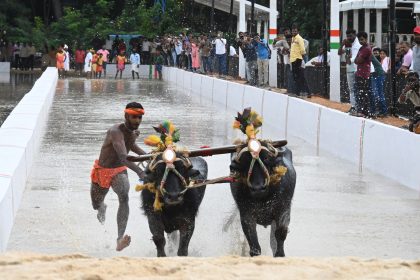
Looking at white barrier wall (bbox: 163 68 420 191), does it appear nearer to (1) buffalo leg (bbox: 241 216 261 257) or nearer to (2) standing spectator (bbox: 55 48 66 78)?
(1) buffalo leg (bbox: 241 216 261 257)

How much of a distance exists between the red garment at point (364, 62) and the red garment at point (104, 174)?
36.8 ft

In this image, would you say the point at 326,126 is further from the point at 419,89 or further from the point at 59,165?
the point at 59,165

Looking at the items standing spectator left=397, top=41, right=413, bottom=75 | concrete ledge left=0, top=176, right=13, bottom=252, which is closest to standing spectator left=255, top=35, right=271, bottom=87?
standing spectator left=397, top=41, right=413, bottom=75

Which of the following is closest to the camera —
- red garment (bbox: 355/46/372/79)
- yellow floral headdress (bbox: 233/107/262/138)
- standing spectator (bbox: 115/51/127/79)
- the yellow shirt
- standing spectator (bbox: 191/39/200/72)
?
yellow floral headdress (bbox: 233/107/262/138)

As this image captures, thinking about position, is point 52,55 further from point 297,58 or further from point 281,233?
point 281,233

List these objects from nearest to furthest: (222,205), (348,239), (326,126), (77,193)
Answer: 1. (348,239)
2. (222,205)
3. (77,193)
4. (326,126)

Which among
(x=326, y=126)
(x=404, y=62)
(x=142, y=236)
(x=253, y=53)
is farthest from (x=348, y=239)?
(x=253, y=53)

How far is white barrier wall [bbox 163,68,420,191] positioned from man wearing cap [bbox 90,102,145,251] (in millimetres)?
5667

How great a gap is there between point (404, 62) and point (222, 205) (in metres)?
10.3

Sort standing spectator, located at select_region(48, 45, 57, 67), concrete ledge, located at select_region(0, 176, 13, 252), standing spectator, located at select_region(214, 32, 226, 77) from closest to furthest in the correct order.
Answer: concrete ledge, located at select_region(0, 176, 13, 252), standing spectator, located at select_region(214, 32, 226, 77), standing spectator, located at select_region(48, 45, 57, 67)

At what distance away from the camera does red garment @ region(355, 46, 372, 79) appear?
2216 cm

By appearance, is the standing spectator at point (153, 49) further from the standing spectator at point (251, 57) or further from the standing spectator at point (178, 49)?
the standing spectator at point (251, 57)

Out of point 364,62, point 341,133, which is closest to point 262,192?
point 341,133

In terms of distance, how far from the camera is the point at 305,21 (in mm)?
64562
